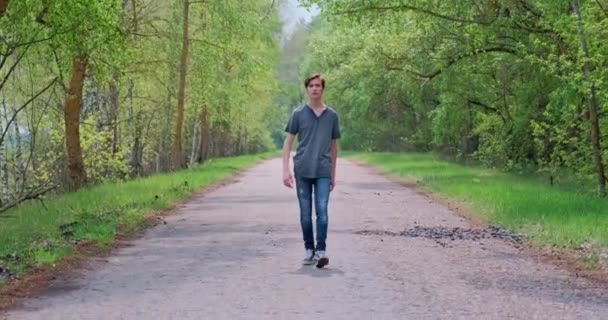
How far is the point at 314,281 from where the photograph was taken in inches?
325

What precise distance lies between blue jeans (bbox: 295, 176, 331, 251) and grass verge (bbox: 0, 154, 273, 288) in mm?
2859

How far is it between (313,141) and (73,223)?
5004 mm

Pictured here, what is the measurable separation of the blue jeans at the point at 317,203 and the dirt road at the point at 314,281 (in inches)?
14.3

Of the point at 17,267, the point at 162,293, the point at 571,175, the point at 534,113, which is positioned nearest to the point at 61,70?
the point at 17,267

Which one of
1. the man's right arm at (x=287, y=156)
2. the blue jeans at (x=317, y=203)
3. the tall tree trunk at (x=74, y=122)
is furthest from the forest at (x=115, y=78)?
the blue jeans at (x=317, y=203)

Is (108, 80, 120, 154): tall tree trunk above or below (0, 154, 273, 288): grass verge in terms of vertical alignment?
above

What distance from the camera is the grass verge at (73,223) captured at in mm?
9641

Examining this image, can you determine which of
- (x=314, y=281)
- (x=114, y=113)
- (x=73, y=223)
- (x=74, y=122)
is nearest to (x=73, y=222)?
(x=73, y=223)

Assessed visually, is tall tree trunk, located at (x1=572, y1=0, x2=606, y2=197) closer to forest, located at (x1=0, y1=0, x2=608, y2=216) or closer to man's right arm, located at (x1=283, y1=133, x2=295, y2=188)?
forest, located at (x1=0, y1=0, x2=608, y2=216)

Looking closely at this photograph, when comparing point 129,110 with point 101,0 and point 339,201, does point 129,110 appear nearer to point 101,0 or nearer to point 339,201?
point 339,201

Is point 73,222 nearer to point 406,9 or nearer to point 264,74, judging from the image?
point 406,9

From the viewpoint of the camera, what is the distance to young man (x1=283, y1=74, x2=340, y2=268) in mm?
9188

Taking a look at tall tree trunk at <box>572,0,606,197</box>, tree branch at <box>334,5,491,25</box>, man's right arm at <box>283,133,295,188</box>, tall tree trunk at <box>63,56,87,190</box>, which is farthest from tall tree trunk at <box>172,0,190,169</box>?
man's right arm at <box>283,133,295,188</box>

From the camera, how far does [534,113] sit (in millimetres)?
26766
